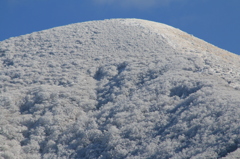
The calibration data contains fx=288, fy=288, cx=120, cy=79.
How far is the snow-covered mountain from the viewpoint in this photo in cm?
1083

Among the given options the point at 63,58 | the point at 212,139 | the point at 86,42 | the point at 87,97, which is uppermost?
the point at 86,42

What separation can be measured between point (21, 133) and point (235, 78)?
475 inches

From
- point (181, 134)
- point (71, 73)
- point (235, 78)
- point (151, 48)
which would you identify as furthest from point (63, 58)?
point (181, 134)

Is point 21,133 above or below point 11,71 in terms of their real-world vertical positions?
below

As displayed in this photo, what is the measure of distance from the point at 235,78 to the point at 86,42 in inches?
537

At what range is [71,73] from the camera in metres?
19.9

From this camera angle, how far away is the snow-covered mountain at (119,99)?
10828 mm

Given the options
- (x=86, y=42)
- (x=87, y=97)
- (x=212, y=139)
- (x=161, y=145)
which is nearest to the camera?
(x=212, y=139)

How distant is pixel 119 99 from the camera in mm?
15766

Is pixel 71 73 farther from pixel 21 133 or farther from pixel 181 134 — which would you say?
pixel 181 134

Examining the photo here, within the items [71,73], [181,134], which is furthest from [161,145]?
[71,73]

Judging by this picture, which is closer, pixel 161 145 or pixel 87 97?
pixel 161 145

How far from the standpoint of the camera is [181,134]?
10812 millimetres

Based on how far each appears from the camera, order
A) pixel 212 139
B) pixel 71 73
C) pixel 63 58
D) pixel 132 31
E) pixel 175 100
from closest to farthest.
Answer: pixel 212 139 < pixel 175 100 < pixel 71 73 < pixel 63 58 < pixel 132 31
